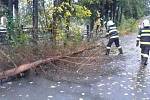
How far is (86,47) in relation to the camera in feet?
56.9

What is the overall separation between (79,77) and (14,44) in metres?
2.50

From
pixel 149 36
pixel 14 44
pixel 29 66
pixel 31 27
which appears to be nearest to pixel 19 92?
pixel 29 66

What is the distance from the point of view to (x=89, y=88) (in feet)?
36.0

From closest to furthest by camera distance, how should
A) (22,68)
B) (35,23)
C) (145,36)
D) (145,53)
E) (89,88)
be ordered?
(89,88)
(22,68)
(145,36)
(145,53)
(35,23)

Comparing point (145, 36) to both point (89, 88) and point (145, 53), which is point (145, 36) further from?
point (89, 88)

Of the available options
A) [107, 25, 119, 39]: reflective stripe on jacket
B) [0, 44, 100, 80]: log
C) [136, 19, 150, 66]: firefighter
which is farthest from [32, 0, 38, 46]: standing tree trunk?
[136, 19, 150, 66]: firefighter

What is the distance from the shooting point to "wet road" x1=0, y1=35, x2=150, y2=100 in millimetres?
9852

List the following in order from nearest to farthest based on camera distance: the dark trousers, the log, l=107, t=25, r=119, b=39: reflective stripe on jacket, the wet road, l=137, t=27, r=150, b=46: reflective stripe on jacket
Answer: the wet road
the log
l=137, t=27, r=150, b=46: reflective stripe on jacket
the dark trousers
l=107, t=25, r=119, b=39: reflective stripe on jacket

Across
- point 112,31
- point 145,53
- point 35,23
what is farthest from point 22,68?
point 112,31

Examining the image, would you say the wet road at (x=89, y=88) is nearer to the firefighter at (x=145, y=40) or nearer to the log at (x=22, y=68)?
the log at (x=22, y=68)

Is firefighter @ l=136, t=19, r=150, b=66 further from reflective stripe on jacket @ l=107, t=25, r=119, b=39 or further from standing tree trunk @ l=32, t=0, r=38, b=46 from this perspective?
standing tree trunk @ l=32, t=0, r=38, b=46

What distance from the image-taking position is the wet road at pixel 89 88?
32.3 ft

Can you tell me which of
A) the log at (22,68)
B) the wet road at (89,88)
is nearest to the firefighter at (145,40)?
the wet road at (89,88)

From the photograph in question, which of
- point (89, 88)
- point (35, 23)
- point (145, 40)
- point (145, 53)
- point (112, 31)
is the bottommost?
point (89, 88)
